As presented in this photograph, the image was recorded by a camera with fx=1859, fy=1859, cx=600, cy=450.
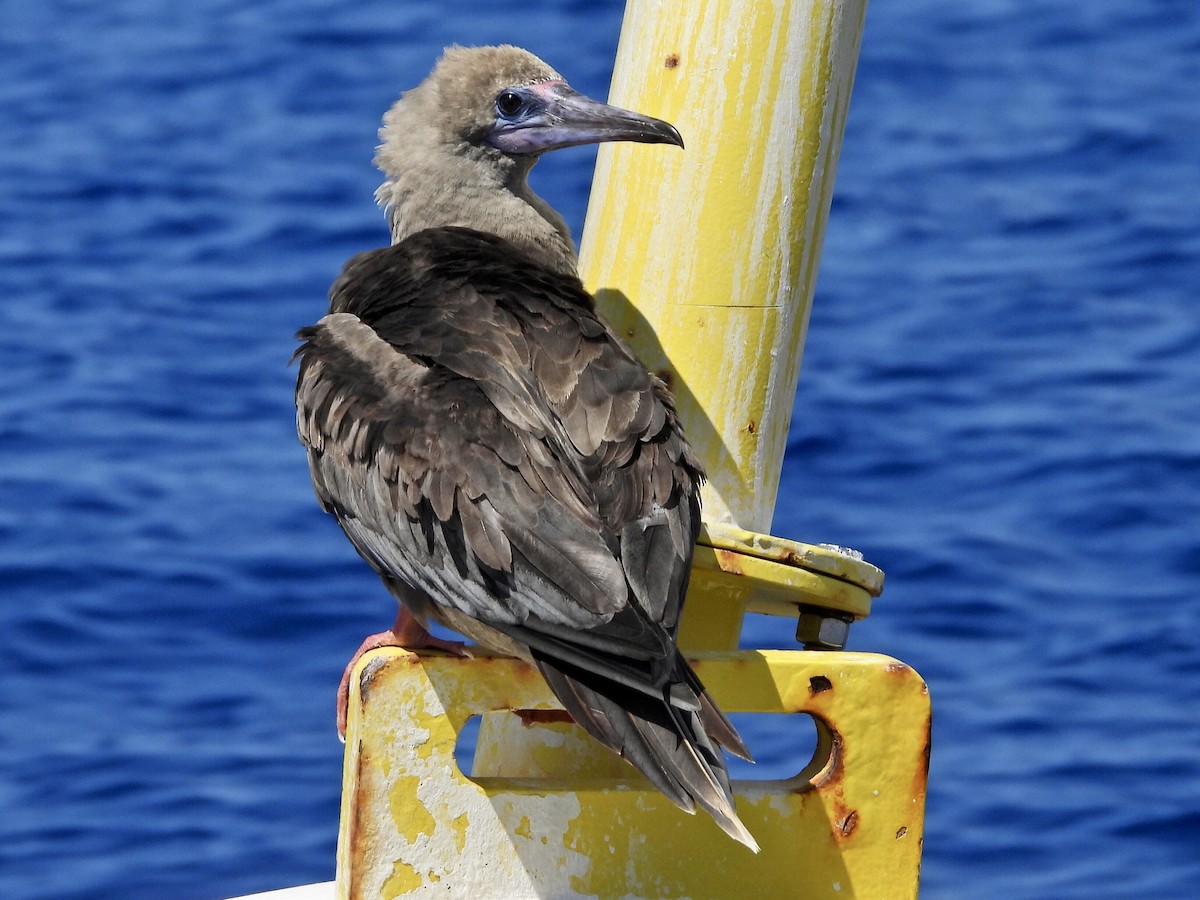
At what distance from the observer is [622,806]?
10.4 feet

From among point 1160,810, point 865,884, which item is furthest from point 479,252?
point 1160,810

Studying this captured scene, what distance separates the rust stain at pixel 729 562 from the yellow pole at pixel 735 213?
0.15 meters

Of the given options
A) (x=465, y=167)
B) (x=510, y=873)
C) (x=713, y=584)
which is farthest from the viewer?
(x=465, y=167)

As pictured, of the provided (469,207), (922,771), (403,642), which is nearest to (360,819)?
(403,642)

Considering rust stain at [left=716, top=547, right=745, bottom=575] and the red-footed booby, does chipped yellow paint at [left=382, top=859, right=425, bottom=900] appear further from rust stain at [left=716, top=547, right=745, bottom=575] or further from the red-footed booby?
rust stain at [left=716, top=547, right=745, bottom=575]

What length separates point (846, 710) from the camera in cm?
326

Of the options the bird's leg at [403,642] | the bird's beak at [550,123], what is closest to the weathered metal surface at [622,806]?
the bird's leg at [403,642]

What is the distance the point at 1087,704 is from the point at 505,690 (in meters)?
6.04

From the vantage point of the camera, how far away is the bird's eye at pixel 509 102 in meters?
4.74

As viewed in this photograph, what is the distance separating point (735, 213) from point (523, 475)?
25.8 inches

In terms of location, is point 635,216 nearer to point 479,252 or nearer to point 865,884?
point 479,252

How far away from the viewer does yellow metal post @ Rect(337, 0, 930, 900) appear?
3039mm

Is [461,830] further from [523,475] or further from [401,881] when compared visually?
[523,475]

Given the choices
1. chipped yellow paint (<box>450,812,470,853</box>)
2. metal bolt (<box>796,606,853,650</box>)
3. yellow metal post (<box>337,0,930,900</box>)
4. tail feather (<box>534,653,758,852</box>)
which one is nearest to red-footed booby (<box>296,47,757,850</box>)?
tail feather (<box>534,653,758,852</box>)
